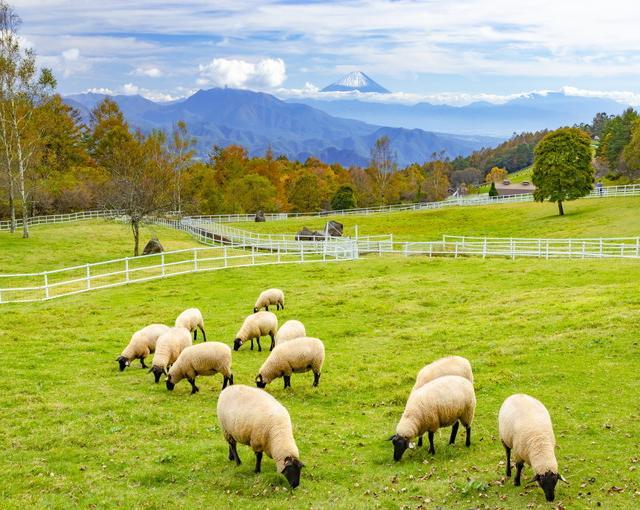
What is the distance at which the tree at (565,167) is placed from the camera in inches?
2426

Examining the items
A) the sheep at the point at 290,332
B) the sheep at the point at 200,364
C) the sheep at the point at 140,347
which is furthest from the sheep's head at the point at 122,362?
the sheep at the point at 290,332

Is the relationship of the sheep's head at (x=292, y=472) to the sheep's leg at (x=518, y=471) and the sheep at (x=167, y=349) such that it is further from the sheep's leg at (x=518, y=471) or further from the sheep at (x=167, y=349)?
the sheep at (x=167, y=349)

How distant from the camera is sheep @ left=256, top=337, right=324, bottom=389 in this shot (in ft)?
49.6

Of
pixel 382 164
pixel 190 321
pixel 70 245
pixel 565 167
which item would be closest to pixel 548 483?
pixel 190 321

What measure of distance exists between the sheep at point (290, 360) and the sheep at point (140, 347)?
415 cm

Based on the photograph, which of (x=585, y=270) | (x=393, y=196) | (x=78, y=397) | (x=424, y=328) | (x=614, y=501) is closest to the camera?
(x=614, y=501)

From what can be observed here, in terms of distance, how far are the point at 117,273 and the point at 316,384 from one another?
823 inches

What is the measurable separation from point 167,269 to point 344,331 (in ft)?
61.0

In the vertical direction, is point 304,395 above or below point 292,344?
below

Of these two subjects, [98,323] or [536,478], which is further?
[98,323]

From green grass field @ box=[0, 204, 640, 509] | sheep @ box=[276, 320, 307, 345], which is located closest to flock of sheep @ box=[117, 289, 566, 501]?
green grass field @ box=[0, 204, 640, 509]

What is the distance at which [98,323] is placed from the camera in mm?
Result: 24000

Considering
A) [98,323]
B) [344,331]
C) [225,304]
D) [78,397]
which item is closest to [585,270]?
[344,331]

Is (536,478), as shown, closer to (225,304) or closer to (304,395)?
(304,395)
